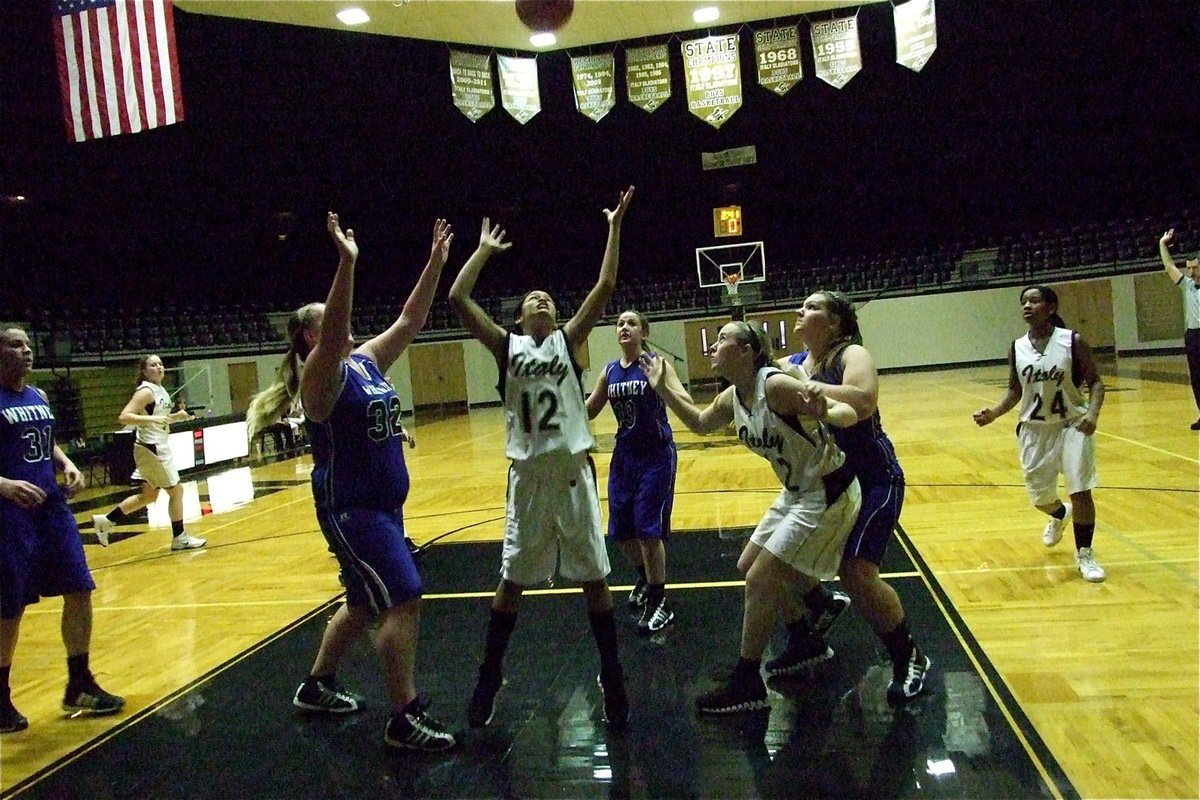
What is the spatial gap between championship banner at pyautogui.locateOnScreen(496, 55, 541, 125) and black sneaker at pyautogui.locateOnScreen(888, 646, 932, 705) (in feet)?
41.9

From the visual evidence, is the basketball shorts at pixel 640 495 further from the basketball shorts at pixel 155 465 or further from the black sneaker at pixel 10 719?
the basketball shorts at pixel 155 465

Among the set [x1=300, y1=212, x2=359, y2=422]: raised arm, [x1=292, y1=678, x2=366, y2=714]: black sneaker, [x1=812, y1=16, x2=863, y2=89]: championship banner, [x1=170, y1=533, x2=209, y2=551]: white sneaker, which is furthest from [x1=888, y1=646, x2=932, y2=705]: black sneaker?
[x1=812, y1=16, x2=863, y2=89]: championship banner

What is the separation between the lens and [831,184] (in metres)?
25.4

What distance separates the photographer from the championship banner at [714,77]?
14.2m

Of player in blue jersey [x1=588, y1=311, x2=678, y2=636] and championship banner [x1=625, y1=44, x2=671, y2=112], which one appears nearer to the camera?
player in blue jersey [x1=588, y1=311, x2=678, y2=636]

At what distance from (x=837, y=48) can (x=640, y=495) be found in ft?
37.9

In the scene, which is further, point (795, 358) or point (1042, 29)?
point (1042, 29)

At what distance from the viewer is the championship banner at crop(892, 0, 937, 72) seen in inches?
490

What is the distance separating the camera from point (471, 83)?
1445 centimetres

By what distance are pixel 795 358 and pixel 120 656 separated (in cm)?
400

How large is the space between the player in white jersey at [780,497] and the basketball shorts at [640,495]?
1242 mm

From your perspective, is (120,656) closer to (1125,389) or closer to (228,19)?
(228,19)

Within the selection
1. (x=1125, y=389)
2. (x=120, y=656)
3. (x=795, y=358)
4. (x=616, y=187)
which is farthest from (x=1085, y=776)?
(x=616, y=187)

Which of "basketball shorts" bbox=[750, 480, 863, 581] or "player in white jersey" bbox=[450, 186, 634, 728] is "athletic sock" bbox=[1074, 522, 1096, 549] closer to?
"basketball shorts" bbox=[750, 480, 863, 581]
